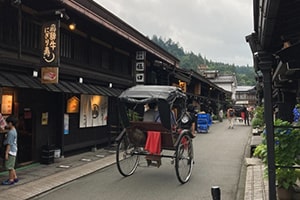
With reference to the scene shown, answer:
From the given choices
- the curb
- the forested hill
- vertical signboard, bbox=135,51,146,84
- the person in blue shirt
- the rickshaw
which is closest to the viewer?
the curb

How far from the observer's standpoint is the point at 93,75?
13.4 metres

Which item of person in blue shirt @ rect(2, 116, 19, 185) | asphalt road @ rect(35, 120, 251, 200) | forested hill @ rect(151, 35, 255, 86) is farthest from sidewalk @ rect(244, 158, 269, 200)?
forested hill @ rect(151, 35, 255, 86)

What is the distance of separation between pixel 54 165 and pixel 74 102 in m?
3.16

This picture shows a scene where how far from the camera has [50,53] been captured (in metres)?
9.20

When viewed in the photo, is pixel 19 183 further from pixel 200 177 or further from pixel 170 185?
pixel 200 177

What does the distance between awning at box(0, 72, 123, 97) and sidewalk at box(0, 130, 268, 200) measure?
265 centimetres

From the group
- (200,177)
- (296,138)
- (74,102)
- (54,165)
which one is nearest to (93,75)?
(74,102)

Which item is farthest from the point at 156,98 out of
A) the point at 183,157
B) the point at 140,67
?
the point at 140,67

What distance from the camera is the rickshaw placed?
834 cm

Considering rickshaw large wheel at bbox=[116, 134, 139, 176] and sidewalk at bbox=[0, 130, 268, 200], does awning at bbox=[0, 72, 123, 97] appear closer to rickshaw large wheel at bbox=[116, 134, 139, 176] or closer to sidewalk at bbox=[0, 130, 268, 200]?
sidewalk at bbox=[0, 130, 268, 200]

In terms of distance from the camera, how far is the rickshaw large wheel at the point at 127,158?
9.05 m

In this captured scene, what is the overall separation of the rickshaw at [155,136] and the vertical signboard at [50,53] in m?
2.24

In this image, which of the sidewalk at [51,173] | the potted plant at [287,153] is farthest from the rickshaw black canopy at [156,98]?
the potted plant at [287,153]

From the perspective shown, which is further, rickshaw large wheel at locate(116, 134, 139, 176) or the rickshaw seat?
rickshaw large wheel at locate(116, 134, 139, 176)
